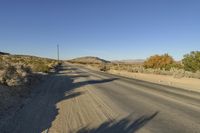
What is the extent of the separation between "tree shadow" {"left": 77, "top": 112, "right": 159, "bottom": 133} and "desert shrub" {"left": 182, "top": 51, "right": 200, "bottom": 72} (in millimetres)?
35478

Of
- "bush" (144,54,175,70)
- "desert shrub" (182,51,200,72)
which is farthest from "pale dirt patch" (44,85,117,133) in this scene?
"bush" (144,54,175,70)

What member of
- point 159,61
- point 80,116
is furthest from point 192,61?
point 80,116

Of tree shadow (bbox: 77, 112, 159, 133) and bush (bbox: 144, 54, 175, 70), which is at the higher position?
bush (bbox: 144, 54, 175, 70)

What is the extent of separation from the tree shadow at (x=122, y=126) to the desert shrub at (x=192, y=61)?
35.5m

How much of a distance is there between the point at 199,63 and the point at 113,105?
1301 inches

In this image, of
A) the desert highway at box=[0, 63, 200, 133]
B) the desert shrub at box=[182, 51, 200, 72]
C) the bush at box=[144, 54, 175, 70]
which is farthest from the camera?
the bush at box=[144, 54, 175, 70]

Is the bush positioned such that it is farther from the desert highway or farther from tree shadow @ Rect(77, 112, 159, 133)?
tree shadow @ Rect(77, 112, 159, 133)

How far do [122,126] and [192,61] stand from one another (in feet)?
126

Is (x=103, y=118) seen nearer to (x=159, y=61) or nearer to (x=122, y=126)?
(x=122, y=126)

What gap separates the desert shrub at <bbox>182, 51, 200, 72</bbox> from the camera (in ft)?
139

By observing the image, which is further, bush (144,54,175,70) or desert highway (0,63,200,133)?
bush (144,54,175,70)

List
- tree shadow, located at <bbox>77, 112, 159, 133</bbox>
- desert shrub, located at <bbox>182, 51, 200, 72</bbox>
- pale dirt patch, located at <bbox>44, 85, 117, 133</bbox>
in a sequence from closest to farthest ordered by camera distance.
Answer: tree shadow, located at <bbox>77, 112, 159, 133</bbox> → pale dirt patch, located at <bbox>44, 85, 117, 133</bbox> → desert shrub, located at <bbox>182, 51, 200, 72</bbox>

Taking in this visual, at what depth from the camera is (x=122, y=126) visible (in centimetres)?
845

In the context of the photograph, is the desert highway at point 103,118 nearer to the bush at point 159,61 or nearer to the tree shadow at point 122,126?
the tree shadow at point 122,126
